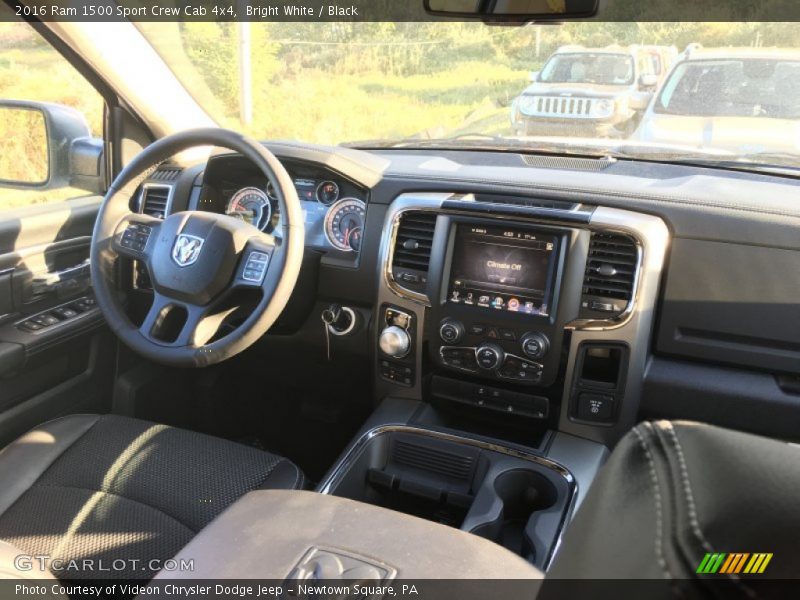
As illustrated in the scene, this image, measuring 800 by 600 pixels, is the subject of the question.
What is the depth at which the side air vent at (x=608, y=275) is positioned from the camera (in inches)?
88.7

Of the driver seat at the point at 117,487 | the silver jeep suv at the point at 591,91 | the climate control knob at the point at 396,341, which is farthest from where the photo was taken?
the silver jeep suv at the point at 591,91

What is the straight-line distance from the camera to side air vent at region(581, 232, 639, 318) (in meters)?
2.25

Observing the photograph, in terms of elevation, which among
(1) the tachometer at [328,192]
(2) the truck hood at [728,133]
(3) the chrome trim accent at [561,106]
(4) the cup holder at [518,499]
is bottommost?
(4) the cup holder at [518,499]

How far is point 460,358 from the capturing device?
2.50m

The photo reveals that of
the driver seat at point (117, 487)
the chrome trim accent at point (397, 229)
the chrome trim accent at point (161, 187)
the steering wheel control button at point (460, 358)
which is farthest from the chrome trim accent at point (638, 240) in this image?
the chrome trim accent at point (161, 187)

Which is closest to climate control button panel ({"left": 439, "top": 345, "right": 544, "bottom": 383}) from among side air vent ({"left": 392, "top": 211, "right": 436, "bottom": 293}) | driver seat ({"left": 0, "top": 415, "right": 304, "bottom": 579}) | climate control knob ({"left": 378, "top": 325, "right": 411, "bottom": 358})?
climate control knob ({"left": 378, "top": 325, "right": 411, "bottom": 358})

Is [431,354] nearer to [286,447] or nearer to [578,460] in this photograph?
[578,460]

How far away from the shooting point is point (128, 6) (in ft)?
9.05

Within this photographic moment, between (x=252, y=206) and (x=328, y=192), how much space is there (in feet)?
1.01

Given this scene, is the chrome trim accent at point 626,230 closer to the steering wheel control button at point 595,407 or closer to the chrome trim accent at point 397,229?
the chrome trim accent at point 397,229

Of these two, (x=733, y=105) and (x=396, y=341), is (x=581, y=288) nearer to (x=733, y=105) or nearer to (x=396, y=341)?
(x=396, y=341)

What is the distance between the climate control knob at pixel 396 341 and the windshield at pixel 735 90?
1603 mm

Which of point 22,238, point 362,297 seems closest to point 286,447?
point 362,297

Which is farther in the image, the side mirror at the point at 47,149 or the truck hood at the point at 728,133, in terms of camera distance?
the side mirror at the point at 47,149
